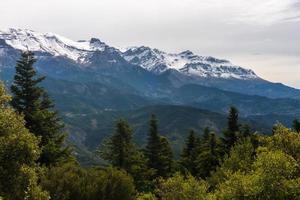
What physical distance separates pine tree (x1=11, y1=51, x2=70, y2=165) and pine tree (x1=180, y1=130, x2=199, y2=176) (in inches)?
1179

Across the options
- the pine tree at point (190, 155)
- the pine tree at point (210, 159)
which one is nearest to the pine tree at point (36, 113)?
the pine tree at point (210, 159)

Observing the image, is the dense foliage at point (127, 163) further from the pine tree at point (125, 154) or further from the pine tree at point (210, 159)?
the pine tree at point (125, 154)

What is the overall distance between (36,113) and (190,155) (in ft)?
136

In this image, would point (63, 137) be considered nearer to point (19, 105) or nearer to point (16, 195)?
point (19, 105)

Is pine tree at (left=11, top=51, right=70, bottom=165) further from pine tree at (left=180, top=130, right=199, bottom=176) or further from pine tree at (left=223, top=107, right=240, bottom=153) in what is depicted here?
pine tree at (left=223, top=107, right=240, bottom=153)

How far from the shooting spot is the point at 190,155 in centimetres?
9625

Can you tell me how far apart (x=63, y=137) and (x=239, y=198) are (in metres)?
32.7

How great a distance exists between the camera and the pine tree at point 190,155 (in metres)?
91.9

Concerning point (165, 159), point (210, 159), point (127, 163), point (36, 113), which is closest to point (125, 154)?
point (127, 163)

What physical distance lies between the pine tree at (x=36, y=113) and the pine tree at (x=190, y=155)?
29957 mm

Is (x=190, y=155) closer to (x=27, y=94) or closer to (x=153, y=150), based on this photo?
(x=153, y=150)

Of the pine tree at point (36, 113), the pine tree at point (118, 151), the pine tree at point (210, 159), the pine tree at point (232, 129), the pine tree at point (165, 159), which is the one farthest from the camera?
the pine tree at point (165, 159)

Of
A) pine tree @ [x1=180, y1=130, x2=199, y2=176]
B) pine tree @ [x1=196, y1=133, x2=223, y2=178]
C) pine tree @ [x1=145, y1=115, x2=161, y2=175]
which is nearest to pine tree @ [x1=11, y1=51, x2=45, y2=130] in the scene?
pine tree @ [x1=196, y1=133, x2=223, y2=178]

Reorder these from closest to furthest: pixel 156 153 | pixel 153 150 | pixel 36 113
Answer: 1. pixel 36 113
2. pixel 156 153
3. pixel 153 150
